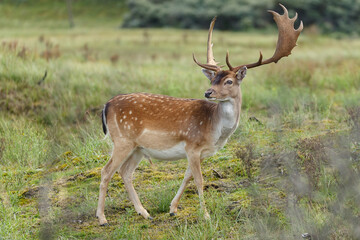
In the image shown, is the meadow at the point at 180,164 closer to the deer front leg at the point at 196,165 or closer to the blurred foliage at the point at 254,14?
the deer front leg at the point at 196,165

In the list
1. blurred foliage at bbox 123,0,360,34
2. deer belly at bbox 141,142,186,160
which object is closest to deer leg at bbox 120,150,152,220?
deer belly at bbox 141,142,186,160

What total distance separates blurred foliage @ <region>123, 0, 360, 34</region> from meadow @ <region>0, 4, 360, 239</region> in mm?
27287

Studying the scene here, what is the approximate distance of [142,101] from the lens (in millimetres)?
6766

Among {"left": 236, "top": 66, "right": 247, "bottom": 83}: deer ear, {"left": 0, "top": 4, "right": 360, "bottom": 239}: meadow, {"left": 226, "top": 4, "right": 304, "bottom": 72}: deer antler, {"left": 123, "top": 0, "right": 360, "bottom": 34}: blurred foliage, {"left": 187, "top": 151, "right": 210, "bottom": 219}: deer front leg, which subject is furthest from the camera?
{"left": 123, "top": 0, "right": 360, "bottom": 34}: blurred foliage

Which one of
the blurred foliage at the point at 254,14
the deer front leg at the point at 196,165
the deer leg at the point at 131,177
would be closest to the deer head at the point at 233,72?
the deer front leg at the point at 196,165

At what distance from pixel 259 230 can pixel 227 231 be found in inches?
19.8

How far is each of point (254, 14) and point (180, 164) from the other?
35.6 metres

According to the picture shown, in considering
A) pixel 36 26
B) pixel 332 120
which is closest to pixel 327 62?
pixel 332 120

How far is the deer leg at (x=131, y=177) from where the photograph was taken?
6.63m

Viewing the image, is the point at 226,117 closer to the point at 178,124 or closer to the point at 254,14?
the point at 178,124

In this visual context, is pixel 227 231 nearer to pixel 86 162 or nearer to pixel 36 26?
pixel 86 162

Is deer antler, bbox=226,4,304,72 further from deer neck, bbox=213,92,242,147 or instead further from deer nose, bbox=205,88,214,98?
deer nose, bbox=205,88,214,98

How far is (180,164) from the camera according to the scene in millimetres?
8383

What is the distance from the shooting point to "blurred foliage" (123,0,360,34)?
41.2 meters
